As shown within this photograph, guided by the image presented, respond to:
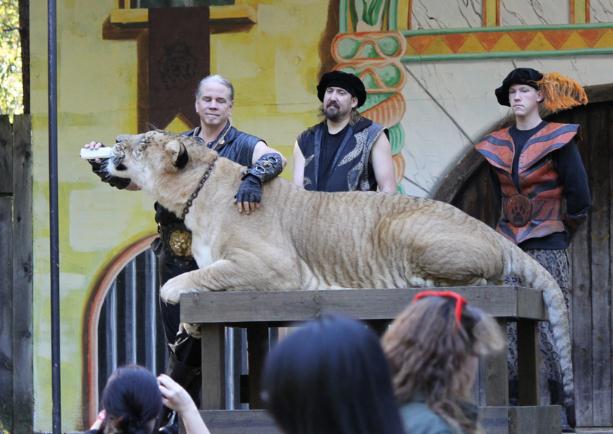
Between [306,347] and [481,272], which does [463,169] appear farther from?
[306,347]

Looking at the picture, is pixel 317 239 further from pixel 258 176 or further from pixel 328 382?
pixel 328 382

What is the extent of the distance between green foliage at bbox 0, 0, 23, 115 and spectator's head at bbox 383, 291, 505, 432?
1072cm

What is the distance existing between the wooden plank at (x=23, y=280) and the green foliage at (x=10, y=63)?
15.9 ft

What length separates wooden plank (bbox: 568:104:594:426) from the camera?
777 cm

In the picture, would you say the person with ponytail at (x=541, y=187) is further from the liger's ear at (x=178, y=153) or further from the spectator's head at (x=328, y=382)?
the spectator's head at (x=328, y=382)

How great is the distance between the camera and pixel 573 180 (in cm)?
597

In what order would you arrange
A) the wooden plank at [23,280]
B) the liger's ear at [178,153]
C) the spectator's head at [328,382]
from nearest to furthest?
the spectator's head at [328,382], the liger's ear at [178,153], the wooden plank at [23,280]

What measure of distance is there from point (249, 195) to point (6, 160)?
338 cm

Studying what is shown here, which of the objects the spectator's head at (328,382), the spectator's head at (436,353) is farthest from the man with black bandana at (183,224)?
the spectator's head at (328,382)

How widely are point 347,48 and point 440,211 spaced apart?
268 centimetres

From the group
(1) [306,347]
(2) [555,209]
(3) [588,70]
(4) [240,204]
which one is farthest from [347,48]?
(1) [306,347]

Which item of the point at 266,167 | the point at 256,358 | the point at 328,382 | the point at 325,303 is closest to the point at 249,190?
the point at 266,167

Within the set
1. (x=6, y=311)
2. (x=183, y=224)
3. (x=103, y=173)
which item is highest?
(x=103, y=173)

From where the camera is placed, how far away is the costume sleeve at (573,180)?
5953 mm
